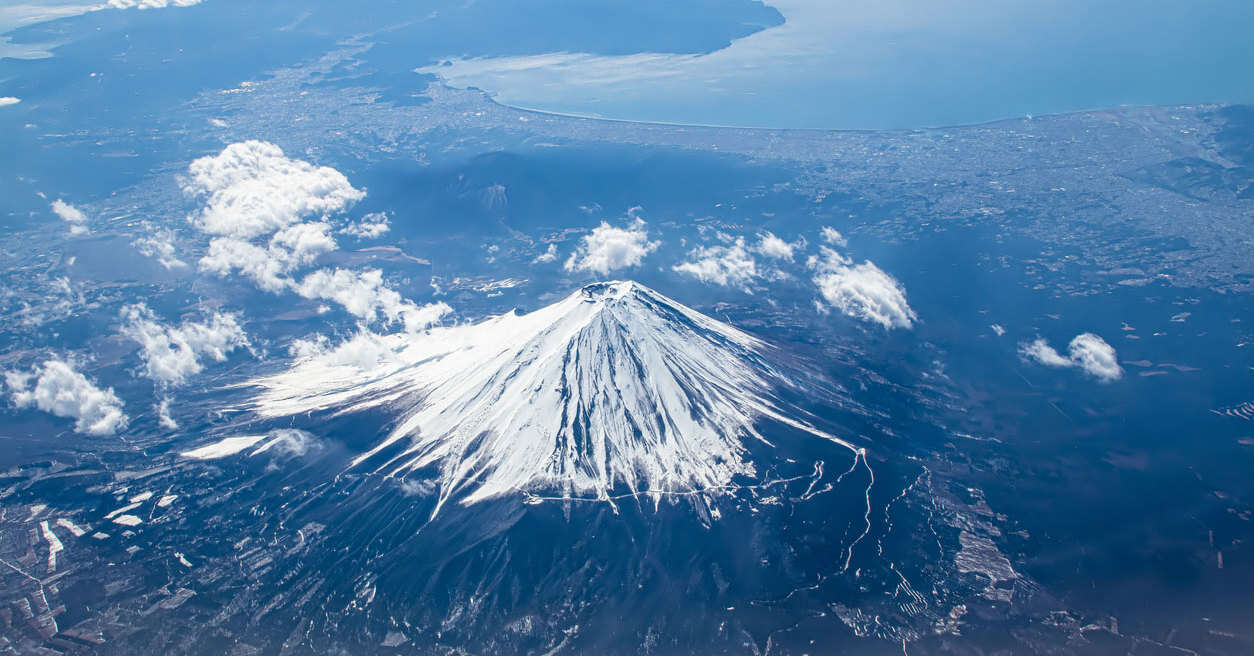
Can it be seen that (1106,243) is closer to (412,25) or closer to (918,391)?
(918,391)

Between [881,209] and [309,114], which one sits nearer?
[881,209]

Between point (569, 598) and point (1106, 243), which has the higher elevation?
point (1106, 243)

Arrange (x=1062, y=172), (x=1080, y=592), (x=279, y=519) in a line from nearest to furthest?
(x=1080, y=592) → (x=279, y=519) → (x=1062, y=172)

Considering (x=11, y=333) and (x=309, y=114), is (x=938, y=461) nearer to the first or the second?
(x=11, y=333)

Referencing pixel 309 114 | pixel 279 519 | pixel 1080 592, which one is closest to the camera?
pixel 1080 592

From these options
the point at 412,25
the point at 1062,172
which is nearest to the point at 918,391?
the point at 1062,172

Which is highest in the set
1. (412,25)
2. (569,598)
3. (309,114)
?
(412,25)
